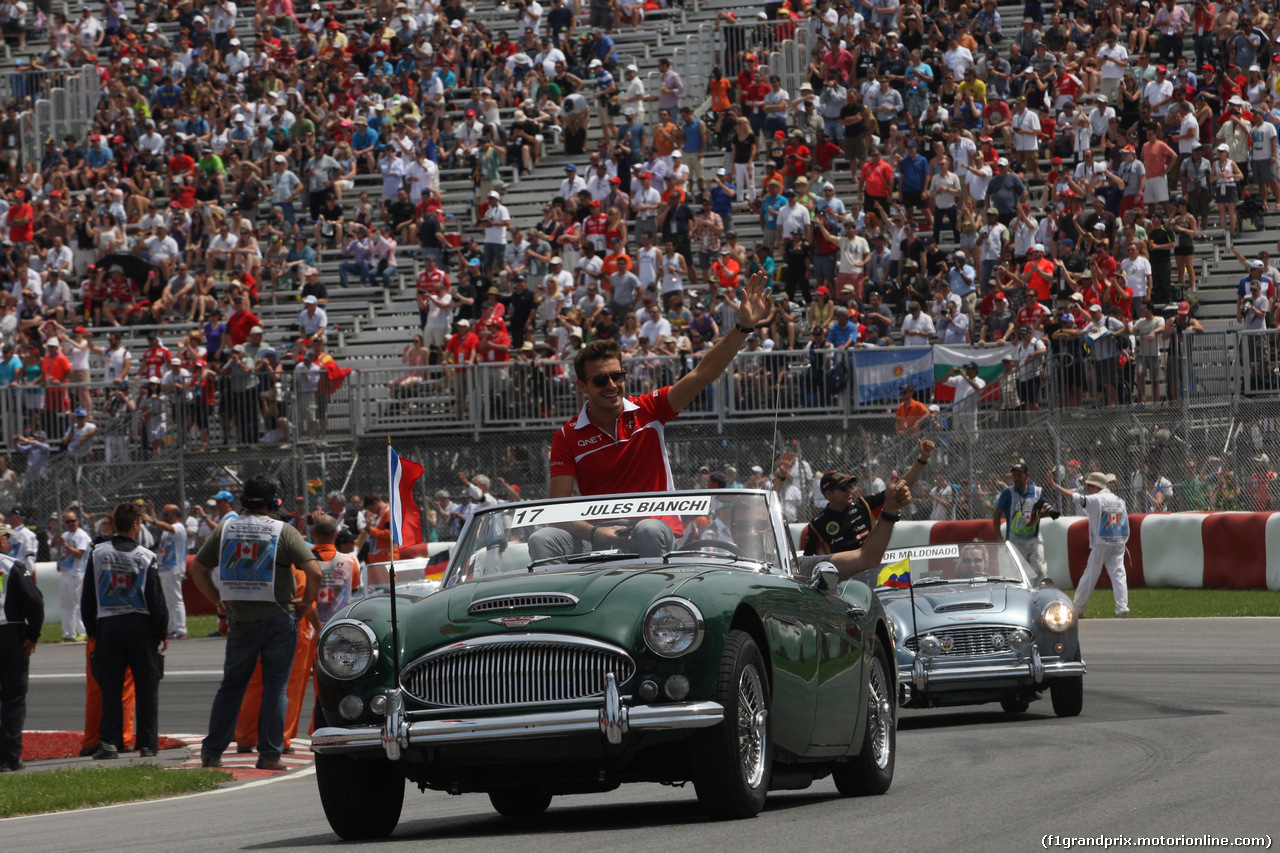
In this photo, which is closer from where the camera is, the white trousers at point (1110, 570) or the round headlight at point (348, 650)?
the round headlight at point (348, 650)

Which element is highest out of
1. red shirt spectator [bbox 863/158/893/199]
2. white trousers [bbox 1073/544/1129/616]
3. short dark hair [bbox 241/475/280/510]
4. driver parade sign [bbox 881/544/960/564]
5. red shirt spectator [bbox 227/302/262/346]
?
red shirt spectator [bbox 863/158/893/199]

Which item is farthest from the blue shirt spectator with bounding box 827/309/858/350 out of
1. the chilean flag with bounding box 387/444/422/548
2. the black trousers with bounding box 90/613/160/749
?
the black trousers with bounding box 90/613/160/749

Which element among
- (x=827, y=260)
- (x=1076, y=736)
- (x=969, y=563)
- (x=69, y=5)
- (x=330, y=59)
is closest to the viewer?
(x=1076, y=736)

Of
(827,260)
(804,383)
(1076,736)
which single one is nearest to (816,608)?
(1076,736)

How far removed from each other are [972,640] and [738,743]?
20.4 feet

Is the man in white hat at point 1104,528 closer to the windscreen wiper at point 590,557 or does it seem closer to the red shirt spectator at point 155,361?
the windscreen wiper at point 590,557

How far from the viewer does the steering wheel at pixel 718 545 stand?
27.7 feet

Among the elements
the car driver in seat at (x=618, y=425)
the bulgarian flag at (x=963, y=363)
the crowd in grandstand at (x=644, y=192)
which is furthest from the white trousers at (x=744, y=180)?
the car driver in seat at (x=618, y=425)

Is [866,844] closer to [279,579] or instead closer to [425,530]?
[279,579]

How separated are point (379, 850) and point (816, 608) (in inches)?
88.1

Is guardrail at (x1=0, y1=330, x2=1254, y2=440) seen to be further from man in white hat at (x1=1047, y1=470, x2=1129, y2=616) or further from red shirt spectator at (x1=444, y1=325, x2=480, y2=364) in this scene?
man in white hat at (x1=1047, y1=470, x2=1129, y2=616)

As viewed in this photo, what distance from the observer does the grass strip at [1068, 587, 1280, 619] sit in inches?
811

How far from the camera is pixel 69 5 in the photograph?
44.6 metres

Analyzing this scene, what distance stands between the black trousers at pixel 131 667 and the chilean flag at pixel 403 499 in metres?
1.92
